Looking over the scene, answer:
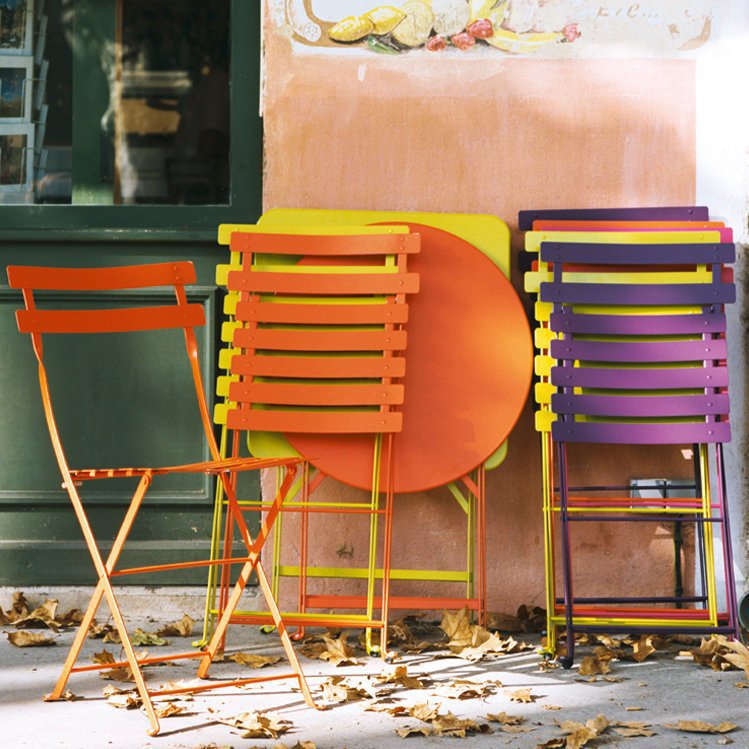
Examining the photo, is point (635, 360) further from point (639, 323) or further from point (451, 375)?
point (451, 375)

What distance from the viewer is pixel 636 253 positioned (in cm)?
415

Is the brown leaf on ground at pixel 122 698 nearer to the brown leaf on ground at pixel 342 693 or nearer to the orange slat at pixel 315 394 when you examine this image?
the brown leaf on ground at pixel 342 693

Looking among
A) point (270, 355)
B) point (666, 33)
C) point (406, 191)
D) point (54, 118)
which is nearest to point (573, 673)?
point (270, 355)

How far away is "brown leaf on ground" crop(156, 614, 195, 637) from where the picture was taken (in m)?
4.26

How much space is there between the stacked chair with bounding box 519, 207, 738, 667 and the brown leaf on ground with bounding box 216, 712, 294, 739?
117 centimetres

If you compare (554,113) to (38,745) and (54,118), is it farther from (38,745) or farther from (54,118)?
(38,745)

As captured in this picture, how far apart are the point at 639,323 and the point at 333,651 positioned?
5.02 feet

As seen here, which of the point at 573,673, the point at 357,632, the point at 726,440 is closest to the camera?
the point at 573,673

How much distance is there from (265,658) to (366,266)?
1399 mm

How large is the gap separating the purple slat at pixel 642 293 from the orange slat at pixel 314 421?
703 mm

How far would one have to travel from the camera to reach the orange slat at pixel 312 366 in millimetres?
4137

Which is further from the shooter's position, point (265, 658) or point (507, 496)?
point (507, 496)

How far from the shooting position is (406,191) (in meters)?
4.57

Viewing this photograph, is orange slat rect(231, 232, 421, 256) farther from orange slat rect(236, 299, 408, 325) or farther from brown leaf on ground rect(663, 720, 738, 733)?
brown leaf on ground rect(663, 720, 738, 733)
